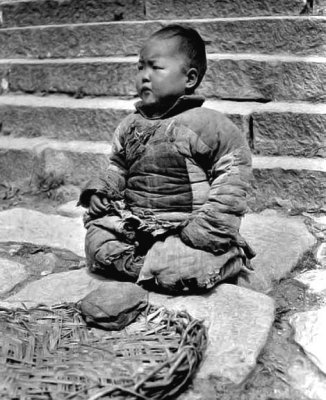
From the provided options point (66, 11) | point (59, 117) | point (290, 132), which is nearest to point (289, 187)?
point (290, 132)

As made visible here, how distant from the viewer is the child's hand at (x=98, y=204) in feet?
8.70

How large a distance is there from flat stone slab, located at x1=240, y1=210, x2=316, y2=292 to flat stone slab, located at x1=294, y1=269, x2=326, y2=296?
71mm

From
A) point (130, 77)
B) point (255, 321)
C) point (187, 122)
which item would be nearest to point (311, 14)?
point (130, 77)

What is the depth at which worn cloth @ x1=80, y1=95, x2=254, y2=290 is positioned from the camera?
95.5 inches

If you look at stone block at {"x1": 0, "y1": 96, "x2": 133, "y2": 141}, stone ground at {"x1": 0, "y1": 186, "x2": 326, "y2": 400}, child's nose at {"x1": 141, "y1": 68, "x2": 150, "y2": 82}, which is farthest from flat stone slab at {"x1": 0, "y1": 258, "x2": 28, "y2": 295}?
stone block at {"x1": 0, "y1": 96, "x2": 133, "y2": 141}

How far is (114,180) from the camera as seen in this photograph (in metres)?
2.73

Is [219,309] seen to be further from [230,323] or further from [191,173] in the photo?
[191,173]

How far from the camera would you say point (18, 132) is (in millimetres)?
4410

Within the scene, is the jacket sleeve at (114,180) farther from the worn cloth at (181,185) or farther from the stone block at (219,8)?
the stone block at (219,8)

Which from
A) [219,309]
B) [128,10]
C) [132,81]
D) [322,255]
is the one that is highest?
[128,10]

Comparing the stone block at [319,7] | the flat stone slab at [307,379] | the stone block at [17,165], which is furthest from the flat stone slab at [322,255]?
the stone block at [17,165]

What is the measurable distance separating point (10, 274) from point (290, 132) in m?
1.85

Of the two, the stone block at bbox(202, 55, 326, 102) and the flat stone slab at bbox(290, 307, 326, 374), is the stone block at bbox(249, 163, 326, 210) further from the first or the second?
the flat stone slab at bbox(290, 307, 326, 374)

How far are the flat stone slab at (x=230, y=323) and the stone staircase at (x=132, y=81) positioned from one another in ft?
4.11
